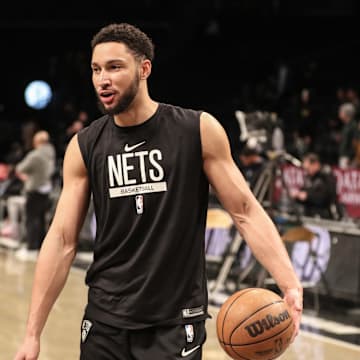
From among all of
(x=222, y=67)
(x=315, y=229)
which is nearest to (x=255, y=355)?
(x=315, y=229)

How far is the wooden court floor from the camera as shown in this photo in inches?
318

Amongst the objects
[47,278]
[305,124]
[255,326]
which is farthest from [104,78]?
[305,124]

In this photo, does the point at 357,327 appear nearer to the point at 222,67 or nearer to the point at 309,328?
the point at 309,328

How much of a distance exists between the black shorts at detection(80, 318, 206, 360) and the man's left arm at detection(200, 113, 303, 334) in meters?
0.37

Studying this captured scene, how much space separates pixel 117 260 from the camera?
3758 mm

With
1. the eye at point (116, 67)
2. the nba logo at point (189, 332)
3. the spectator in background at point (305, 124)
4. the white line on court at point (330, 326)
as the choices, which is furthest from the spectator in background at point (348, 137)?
the eye at point (116, 67)

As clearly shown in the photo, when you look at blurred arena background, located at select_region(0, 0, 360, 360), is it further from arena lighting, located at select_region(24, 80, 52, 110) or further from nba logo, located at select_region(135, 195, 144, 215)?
nba logo, located at select_region(135, 195, 144, 215)

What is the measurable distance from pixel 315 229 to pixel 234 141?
11.4 metres

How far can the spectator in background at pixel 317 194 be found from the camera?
41.3ft

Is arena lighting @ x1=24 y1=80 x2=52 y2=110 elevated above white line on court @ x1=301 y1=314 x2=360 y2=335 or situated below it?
above

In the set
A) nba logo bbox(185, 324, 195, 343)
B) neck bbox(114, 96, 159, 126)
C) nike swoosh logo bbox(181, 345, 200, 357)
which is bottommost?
nike swoosh logo bbox(181, 345, 200, 357)

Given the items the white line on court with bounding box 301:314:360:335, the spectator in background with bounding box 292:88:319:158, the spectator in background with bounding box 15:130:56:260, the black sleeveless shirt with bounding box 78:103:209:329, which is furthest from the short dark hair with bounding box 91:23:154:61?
the spectator in background with bounding box 292:88:319:158

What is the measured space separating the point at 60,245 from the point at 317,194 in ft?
30.0

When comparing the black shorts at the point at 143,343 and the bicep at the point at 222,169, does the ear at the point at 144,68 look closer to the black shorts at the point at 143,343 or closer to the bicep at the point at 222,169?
the bicep at the point at 222,169
